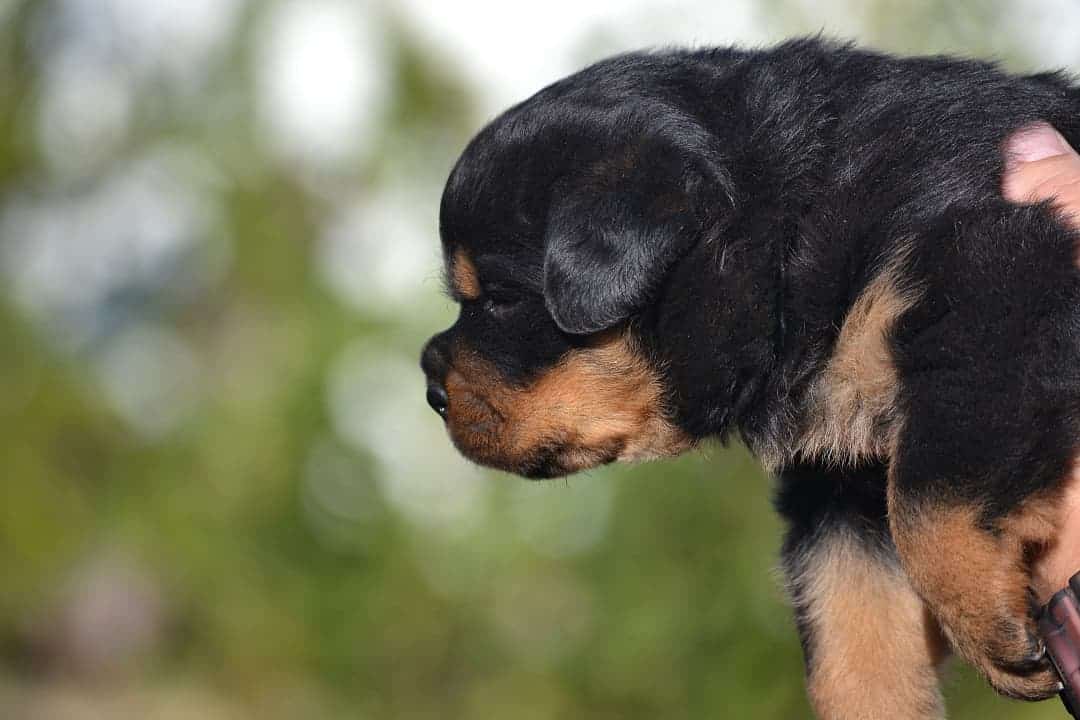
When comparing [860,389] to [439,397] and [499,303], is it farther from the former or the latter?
[439,397]

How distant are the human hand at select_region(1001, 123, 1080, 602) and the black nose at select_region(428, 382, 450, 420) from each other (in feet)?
4.65

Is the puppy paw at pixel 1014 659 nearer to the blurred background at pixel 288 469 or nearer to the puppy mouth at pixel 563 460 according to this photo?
the puppy mouth at pixel 563 460

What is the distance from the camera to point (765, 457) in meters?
2.95

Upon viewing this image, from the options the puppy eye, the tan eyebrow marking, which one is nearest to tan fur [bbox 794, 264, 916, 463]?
the puppy eye

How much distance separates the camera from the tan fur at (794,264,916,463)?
8.32 ft

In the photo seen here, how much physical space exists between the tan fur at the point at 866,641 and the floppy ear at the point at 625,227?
87 centimetres

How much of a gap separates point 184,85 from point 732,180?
23.6ft

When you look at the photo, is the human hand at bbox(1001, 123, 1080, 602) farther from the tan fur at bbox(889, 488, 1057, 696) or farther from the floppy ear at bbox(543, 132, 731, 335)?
the floppy ear at bbox(543, 132, 731, 335)

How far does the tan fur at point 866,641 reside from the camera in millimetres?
2924

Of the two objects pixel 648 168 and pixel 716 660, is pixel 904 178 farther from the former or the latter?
pixel 716 660

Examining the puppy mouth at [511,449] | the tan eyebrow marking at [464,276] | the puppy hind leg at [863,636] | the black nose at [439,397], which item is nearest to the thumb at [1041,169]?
A: the puppy hind leg at [863,636]

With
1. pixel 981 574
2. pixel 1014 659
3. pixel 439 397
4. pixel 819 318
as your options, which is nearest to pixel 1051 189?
pixel 819 318

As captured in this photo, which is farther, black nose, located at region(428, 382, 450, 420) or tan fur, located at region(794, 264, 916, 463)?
black nose, located at region(428, 382, 450, 420)

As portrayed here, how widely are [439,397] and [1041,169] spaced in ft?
4.98
